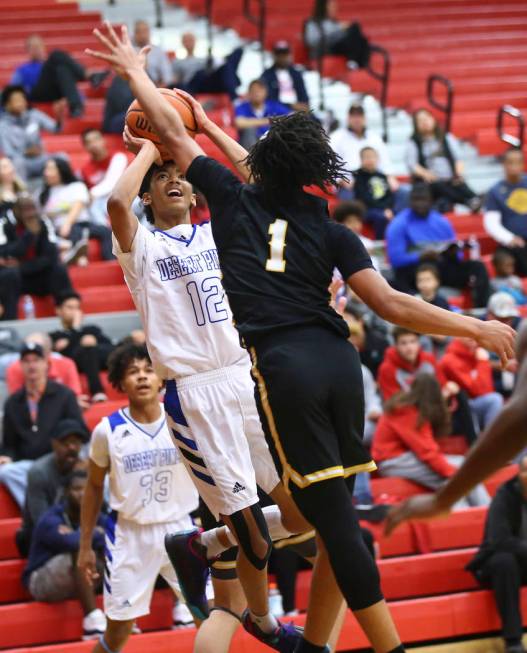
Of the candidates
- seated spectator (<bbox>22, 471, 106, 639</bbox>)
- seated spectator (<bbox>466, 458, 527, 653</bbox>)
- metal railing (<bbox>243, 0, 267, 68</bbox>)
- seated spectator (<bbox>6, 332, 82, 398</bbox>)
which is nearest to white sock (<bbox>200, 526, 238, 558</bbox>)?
seated spectator (<bbox>22, 471, 106, 639</bbox>)

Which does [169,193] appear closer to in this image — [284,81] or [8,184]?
[8,184]

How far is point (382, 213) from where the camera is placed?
40.5 ft

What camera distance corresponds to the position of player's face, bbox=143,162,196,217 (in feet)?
18.0

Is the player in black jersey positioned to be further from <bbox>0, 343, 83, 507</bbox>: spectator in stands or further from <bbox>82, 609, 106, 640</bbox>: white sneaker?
<bbox>0, 343, 83, 507</bbox>: spectator in stands

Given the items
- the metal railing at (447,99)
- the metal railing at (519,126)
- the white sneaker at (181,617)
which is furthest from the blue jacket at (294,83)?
the white sneaker at (181,617)

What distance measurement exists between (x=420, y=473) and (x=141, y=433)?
273 centimetres

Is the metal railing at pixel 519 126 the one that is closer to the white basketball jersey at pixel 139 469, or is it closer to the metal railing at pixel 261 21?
the metal railing at pixel 261 21

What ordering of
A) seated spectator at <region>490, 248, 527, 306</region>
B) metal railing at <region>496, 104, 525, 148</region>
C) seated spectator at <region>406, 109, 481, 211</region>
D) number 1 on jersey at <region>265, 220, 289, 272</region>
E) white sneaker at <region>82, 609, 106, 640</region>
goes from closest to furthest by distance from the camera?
1. number 1 on jersey at <region>265, 220, 289, 272</region>
2. white sneaker at <region>82, 609, 106, 640</region>
3. seated spectator at <region>490, 248, 527, 306</region>
4. seated spectator at <region>406, 109, 481, 211</region>
5. metal railing at <region>496, 104, 525, 148</region>

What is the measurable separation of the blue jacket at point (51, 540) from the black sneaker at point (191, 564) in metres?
2.05

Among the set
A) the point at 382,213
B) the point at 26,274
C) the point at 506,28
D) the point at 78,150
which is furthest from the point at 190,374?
the point at 506,28

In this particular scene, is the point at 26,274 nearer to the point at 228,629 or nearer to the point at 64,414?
the point at 64,414

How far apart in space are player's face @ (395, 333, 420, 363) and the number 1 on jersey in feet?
16.1

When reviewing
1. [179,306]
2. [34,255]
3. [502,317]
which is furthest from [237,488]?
[34,255]

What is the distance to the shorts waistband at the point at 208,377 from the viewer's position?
5359mm
